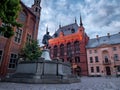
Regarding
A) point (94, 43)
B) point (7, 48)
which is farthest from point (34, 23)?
point (94, 43)

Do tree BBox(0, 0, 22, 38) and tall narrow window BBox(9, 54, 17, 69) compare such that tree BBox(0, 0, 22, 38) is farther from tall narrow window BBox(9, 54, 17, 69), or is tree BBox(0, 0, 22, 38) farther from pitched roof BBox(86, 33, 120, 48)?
pitched roof BBox(86, 33, 120, 48)

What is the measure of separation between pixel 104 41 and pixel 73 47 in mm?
11155

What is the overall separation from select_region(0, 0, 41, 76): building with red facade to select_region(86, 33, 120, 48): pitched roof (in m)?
23.5

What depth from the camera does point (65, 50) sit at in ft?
144

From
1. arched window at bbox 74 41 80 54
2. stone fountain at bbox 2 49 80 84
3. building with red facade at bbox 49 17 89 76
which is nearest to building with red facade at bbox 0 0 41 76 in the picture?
stone fountain at bbox 2 49 80 84

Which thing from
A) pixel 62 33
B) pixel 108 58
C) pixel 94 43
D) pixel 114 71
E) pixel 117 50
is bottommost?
pixel 114 71

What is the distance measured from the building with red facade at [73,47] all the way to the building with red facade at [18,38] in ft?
68.1

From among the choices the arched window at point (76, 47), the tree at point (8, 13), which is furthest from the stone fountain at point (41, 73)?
the arched window at point (76, 47)

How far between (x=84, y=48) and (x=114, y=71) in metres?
11.9

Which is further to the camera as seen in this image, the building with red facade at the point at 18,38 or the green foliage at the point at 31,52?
the green foliage at the point at 31,52

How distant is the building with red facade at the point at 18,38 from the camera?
52.4 ft

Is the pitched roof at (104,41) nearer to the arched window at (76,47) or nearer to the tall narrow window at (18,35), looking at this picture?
the arched window at (76,47)

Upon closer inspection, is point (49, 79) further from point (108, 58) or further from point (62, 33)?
point (62, 33)

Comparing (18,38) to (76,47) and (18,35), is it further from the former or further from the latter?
(76,47)
